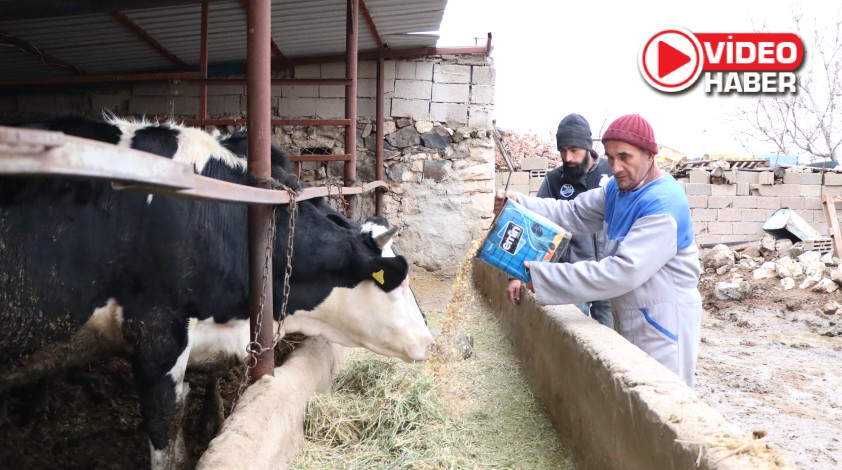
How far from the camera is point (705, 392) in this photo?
6.62 meters

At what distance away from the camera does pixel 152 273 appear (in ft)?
10.3

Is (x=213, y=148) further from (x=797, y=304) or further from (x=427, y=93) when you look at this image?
(x=797, y=304)

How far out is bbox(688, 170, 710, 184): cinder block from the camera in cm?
1451

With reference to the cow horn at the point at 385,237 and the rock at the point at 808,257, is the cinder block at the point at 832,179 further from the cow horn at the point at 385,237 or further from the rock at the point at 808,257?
the cow horn at the point at 385,237

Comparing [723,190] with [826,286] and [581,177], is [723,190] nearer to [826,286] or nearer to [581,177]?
[826,286]

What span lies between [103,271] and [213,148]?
2.58 feet

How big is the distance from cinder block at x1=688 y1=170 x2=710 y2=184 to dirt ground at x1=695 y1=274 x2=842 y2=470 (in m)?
2.86

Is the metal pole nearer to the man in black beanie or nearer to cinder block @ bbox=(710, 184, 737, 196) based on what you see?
the man in black beanie

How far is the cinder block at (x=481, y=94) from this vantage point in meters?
9.06

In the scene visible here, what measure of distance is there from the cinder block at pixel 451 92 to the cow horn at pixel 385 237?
5.55m

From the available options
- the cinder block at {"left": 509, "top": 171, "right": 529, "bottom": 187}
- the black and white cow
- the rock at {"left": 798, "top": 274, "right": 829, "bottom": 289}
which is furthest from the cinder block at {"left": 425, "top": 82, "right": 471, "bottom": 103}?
the rock at {"left": 798, "top": 274, "right": 829, "bottom": 289}

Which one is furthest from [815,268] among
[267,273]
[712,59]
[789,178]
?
[267,273]

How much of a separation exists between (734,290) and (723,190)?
3.66 m

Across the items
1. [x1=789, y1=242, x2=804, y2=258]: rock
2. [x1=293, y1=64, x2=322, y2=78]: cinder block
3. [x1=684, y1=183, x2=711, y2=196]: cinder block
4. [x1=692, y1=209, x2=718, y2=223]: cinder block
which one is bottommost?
[x1=789, y1=242, x2=804, y2=258]: rock
